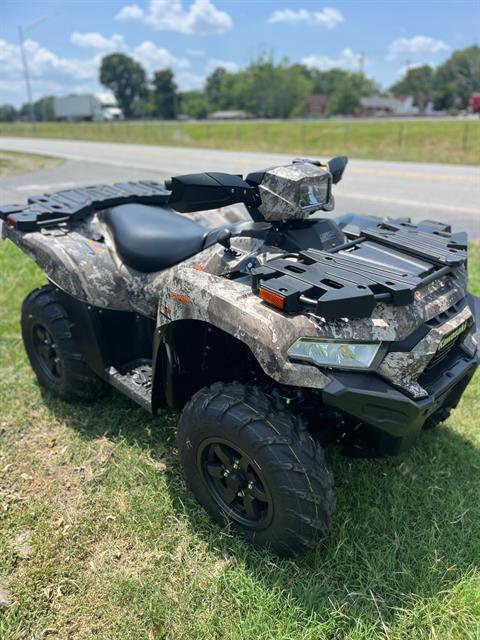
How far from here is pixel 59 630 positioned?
2117 millimetres

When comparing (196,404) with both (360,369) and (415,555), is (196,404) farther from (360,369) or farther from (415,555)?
(415,555)

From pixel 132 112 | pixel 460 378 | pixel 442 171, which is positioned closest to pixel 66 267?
pixel 460 378

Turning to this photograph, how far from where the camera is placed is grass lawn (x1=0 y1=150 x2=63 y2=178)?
1622cm

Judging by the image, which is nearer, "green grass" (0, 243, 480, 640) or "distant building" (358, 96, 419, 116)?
"green grass" (0, 243, 480, 640)

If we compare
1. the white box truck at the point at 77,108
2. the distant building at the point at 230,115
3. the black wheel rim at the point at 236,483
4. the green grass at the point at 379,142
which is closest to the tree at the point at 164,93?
the white box truck at the point at 77,108

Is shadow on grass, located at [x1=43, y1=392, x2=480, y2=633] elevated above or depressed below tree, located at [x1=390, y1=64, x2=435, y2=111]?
below

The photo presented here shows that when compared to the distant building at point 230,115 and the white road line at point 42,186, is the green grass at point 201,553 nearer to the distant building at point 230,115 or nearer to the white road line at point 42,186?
the white road line at point 42,186

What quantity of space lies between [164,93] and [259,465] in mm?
102209

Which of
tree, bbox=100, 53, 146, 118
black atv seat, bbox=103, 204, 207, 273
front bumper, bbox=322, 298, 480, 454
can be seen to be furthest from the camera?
tree, bbox=100, 53, 146, 118

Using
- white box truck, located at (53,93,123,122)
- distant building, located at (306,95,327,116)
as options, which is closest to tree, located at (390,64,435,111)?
distant building, located at (306,95,327,116)

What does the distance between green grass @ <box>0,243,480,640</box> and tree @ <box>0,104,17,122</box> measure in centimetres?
7095

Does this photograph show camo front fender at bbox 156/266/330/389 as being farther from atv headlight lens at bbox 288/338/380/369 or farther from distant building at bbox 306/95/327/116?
distant building at bbox 306/95/327/116

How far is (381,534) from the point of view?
250 centimetres

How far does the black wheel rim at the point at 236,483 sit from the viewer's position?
2.24 metres
